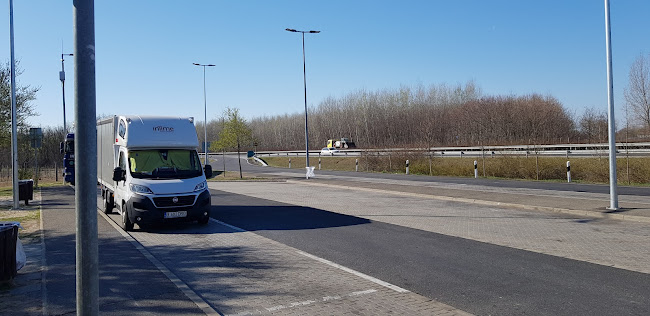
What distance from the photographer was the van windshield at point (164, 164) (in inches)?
486

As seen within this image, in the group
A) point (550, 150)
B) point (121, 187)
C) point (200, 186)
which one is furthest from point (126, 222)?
point (550, 150)

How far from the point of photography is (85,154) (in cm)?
329

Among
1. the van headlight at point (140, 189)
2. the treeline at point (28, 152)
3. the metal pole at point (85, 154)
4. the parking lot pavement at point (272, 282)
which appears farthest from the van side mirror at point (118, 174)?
the treeline at point (28, 152)

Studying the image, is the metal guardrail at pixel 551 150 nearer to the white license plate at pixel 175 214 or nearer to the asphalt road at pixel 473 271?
the asphalt road at pixel 473 271

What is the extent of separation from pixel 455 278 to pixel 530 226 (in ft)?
18.9

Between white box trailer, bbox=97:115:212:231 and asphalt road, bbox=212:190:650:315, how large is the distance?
1.78m

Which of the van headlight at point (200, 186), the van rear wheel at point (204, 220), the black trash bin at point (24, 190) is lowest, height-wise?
the van rear wheel at point (204, 220)

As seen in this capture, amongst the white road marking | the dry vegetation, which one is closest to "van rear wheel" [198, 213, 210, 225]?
the white road marking

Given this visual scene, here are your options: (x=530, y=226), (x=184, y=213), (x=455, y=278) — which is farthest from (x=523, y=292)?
(x=184, y=213)

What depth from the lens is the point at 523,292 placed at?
634cm

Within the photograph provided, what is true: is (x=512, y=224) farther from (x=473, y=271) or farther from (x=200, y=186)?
(x=200, y=186)

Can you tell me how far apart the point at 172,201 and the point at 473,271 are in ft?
23.7

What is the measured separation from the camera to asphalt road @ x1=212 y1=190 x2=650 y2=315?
230 inches

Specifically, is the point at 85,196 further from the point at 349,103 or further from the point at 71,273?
the point at 349,103
